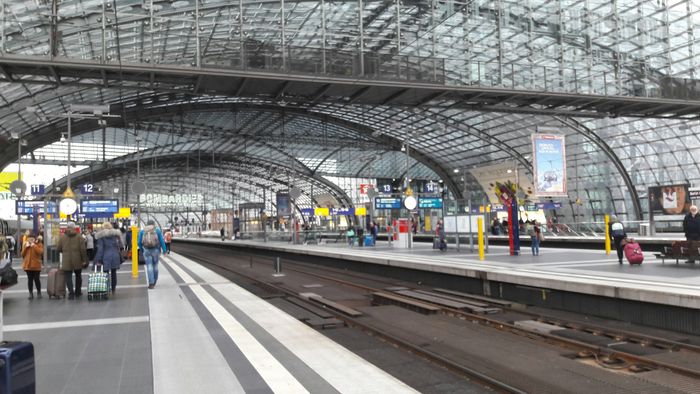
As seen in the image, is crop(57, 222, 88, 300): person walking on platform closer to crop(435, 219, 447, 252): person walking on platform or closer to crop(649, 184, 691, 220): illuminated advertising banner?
crop(435, 219, 447, 252): person walking on platform

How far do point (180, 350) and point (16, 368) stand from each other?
3.97 metres

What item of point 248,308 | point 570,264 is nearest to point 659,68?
point 570,264

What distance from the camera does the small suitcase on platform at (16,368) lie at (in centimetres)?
329

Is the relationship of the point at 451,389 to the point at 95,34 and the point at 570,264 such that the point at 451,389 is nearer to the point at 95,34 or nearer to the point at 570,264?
the point at 570,264

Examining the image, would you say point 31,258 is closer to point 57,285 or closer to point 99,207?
point 57,285

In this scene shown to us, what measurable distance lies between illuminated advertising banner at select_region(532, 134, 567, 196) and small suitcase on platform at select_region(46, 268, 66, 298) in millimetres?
16813

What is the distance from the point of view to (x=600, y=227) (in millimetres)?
33938

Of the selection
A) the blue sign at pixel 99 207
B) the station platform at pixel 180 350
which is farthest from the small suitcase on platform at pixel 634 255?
the blue sign at pixel 99 207

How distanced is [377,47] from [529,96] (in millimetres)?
11191

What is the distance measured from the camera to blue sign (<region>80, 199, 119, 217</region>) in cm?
3353

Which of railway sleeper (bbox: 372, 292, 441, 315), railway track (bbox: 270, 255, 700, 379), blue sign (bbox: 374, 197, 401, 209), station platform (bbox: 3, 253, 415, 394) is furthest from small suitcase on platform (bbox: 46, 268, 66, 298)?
blue sign (bbox: 374, 197, 401, 209)

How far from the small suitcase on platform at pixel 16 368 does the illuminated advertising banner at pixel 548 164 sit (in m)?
20.4

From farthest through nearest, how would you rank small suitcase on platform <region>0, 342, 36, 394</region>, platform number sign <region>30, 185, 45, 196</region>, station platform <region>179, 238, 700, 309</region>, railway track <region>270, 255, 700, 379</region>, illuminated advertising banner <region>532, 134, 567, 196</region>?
platform number sign <region>30, 185, 45, 196</region> → illuminated advertising banner <region>532, 134, 567, 196</region> → station platform <region>179, 238, 700, 309</region> → railway track <region>270, 255, 700, 379</region> → small suitcase on platform <region>0, 342, 36, 394</region>

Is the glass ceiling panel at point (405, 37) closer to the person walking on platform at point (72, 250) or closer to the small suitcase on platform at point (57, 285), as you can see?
the person walking on platform at point (72, 250)
